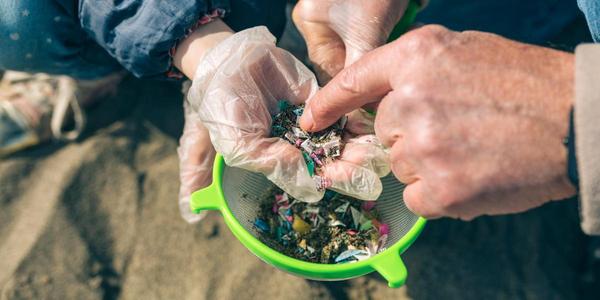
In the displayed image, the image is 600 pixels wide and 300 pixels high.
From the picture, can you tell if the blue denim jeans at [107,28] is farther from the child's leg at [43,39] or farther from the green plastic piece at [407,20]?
the green plastic piece at [407,20]

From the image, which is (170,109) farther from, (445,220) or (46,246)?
(445,220)

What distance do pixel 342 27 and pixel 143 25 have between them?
0.76 m

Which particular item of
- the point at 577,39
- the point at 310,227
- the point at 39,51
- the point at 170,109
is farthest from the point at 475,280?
the point at 39,51

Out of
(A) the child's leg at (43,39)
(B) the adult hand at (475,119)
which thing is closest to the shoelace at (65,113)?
(A) the child's leg at (43,39)

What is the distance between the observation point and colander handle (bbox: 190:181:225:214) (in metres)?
1.63

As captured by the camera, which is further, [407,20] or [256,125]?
[407,20]

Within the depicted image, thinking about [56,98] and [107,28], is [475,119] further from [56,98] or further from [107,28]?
[56,98]

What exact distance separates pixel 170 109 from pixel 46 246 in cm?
89

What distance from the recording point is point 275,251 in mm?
1563

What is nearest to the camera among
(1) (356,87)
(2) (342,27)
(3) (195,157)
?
(1) (356,87)

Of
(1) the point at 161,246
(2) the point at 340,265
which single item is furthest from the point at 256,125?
(1) the point at 161,246

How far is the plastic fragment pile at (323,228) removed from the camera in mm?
1759

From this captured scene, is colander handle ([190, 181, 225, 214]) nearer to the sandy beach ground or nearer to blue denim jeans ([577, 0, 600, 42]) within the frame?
the sandy beach ground

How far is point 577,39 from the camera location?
2.70 meters
